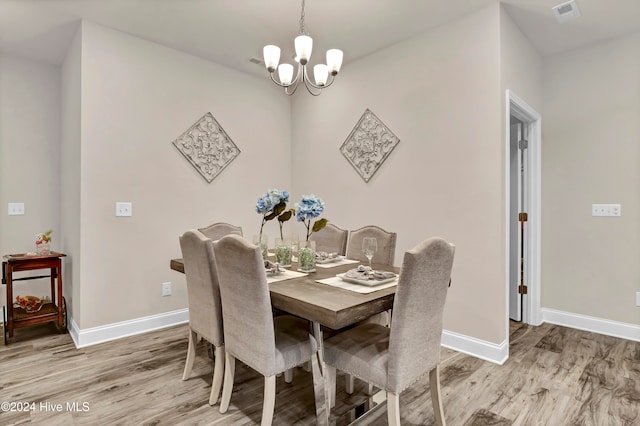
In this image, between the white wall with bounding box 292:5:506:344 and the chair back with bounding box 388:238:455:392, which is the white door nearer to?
the white wall with bounding box 292:5:506:344

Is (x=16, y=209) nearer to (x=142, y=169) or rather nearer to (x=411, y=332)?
(x=142, y=169)

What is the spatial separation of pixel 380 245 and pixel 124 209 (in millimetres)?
2234

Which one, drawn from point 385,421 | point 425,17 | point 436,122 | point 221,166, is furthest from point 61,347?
point 425,17

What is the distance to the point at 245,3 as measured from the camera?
8.45ft

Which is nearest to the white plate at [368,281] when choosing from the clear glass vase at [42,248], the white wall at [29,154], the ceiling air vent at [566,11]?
the ceiling air vent at [566,11]

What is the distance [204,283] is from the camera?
197 cm

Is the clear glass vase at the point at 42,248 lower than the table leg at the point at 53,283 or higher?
higher

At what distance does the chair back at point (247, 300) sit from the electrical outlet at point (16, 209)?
Answer: 2848 mm

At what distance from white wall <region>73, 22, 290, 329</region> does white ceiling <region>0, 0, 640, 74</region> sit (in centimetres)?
27

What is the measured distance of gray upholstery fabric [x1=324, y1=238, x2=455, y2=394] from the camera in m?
1.41

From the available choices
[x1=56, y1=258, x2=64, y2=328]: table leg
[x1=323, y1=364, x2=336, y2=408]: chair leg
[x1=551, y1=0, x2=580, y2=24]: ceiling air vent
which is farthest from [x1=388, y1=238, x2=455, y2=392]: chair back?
[x1=56, y1=258, x2=64, y2=328]: table leg

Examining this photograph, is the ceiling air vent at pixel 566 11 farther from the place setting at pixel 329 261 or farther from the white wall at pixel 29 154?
the white wall at pixel 29 154

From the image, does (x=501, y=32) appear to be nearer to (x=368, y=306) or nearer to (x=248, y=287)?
(x=368, y=306)

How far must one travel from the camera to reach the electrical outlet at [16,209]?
3287mm
